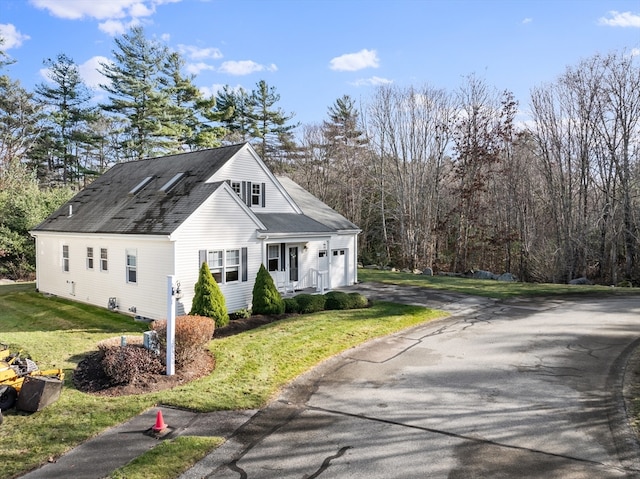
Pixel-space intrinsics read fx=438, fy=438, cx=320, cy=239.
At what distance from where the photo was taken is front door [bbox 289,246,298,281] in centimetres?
2050

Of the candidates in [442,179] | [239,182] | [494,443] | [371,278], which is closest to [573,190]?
[442,179]

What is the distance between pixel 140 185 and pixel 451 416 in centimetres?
1684

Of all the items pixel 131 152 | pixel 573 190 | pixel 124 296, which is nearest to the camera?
pixel 124 296

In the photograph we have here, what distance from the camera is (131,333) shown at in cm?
1365

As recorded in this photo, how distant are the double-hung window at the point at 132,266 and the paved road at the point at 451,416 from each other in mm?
8830

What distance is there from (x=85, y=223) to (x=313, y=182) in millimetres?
27403

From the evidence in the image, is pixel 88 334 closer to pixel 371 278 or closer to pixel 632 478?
pixel 632 478

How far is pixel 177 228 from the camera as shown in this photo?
559 inches

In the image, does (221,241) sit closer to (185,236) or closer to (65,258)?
(185,236)

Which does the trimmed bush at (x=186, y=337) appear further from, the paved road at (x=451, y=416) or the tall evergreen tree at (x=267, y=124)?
the tall evergreen tree at (x=267, y=124)

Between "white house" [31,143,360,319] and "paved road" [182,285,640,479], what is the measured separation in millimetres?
6174

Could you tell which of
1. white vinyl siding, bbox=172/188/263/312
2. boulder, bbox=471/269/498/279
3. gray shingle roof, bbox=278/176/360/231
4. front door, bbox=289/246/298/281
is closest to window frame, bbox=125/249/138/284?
white vinyl siding, bbox=172/188/263/312

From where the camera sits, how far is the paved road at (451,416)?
5.77 meters

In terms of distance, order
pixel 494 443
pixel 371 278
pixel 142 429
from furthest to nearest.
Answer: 1. pixel 371 278
2. pixel 142 429
3. pixel 494 443
